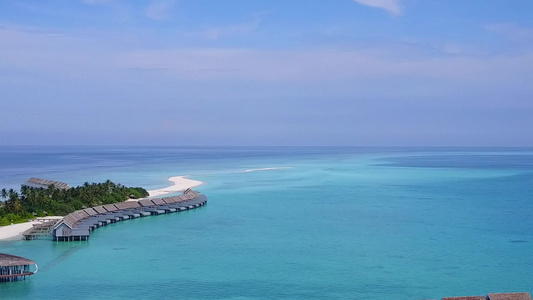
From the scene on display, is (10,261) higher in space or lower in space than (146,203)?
lower

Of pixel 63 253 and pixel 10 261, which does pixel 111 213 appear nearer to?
pixel 63 253

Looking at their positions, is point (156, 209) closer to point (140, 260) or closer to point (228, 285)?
point (140, 260)

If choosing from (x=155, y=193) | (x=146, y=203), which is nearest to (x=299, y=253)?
Answer: (x=146, y=203)

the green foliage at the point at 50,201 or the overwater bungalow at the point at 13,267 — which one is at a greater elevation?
the green foliage at the point at 50,201

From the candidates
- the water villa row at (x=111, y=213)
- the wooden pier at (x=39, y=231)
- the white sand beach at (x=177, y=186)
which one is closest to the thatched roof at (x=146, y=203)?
the water villa row at (x=111, y=213)

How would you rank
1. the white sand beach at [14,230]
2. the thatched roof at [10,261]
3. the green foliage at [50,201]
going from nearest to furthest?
the thatched roof at [10,261], the white sand beach at [14,230], the green foliage at [50,201]

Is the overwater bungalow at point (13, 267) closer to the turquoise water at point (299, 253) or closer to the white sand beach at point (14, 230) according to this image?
the turquoise water at point (299, 253)

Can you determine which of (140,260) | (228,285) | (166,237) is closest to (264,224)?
(166,237)

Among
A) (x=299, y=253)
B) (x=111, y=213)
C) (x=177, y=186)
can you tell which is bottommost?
(x=299, y=253)
